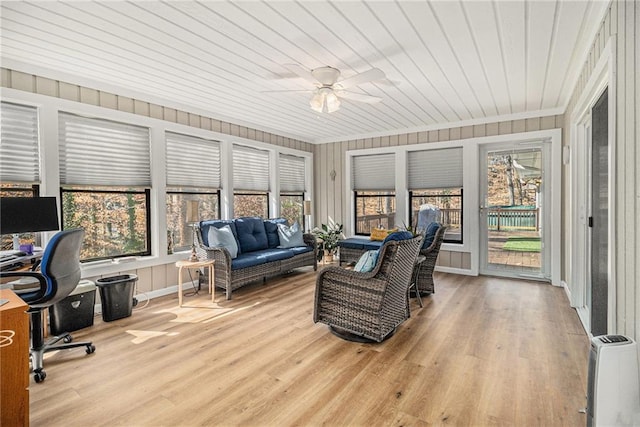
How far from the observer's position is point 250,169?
5.85 m

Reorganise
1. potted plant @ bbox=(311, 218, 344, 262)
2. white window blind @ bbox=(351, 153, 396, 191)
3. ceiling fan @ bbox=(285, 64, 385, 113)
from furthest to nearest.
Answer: potted plant @ bbox=(311, 218, 344, 262) < white window blind @ bbox=(351, 153, 396, 191) < ceiling fan @ bbox=(285, 64, 385, 113)

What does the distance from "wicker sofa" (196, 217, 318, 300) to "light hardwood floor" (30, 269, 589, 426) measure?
0.63 m

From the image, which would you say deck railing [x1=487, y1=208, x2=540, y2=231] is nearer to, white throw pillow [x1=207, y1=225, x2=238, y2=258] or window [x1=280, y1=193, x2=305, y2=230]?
window [x1=280, y1=193, x2=305, y2=230]

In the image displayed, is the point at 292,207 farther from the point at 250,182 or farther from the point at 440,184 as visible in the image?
the point at 440,184

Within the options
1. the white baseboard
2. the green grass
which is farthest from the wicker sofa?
the green grass

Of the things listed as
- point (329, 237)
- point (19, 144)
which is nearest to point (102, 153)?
point (19, 144)

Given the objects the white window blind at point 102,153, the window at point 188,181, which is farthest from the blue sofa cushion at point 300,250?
the white window blind at point 102,153

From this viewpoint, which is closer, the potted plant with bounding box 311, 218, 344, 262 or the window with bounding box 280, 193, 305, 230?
the potted plant with bounding box 311, 218, 344, 262

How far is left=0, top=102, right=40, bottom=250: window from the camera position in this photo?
3158 millimetres

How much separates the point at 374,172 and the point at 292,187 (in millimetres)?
1676

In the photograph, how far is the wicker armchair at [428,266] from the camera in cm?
412

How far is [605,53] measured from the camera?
6.95ft

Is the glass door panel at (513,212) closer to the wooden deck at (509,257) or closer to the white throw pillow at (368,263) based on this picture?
the wooden deck at (509,257)

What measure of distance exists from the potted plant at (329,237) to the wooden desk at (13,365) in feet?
15.4
